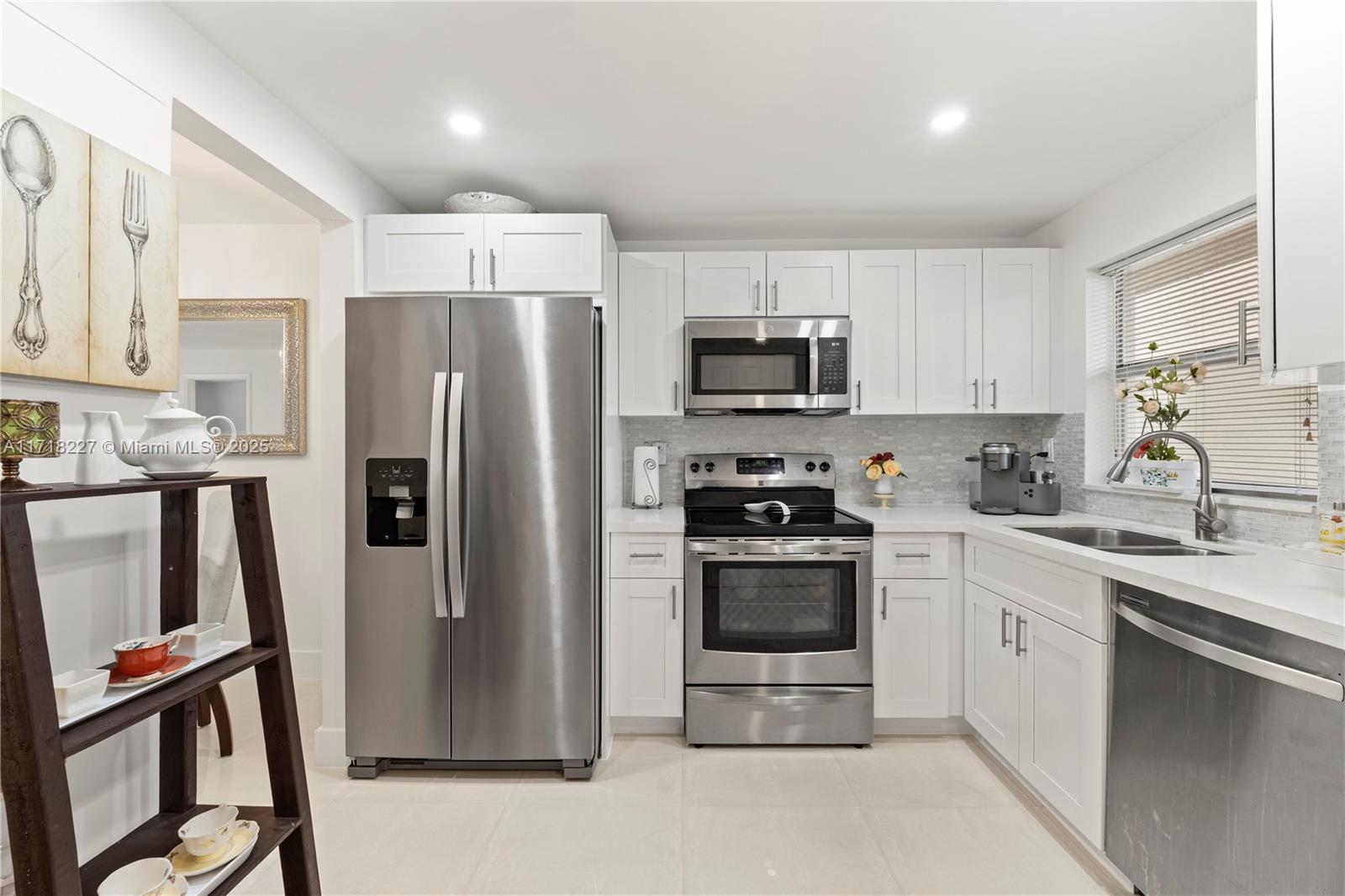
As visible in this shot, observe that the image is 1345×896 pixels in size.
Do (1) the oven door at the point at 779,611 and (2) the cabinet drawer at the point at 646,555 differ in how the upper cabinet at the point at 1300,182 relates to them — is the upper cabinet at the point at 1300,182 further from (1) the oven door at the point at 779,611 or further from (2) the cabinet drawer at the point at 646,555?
(2) the cabinet drawer at the point at 646,555

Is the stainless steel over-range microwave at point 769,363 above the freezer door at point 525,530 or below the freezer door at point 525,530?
above

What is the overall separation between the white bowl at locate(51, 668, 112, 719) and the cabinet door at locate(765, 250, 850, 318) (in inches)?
111

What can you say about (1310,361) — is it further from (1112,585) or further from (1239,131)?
(1239,131)

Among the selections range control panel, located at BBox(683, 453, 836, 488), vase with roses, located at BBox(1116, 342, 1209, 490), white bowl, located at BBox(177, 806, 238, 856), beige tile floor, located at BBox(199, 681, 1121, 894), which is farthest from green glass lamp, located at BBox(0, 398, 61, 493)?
vase with roses, located at BBox(1116, 342, 1209, 490)

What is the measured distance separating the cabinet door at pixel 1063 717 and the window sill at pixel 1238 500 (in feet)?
2.51

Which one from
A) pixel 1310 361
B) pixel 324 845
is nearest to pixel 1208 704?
pixel 1310 361

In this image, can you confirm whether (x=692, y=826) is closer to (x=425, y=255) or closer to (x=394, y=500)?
(x=394, y=500)

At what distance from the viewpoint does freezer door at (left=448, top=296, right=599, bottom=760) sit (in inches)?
98.6

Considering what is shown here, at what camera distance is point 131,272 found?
1563 mm

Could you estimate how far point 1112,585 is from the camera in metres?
1.91

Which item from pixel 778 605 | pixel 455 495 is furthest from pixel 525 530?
pixel 778 605

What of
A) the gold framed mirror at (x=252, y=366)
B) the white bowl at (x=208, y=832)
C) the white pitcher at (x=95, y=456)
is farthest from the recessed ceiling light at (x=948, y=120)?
the gold framed mirror at (x=252, y=366)

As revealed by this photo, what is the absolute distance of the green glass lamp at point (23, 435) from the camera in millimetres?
1128

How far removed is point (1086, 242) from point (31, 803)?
385 centimetres
